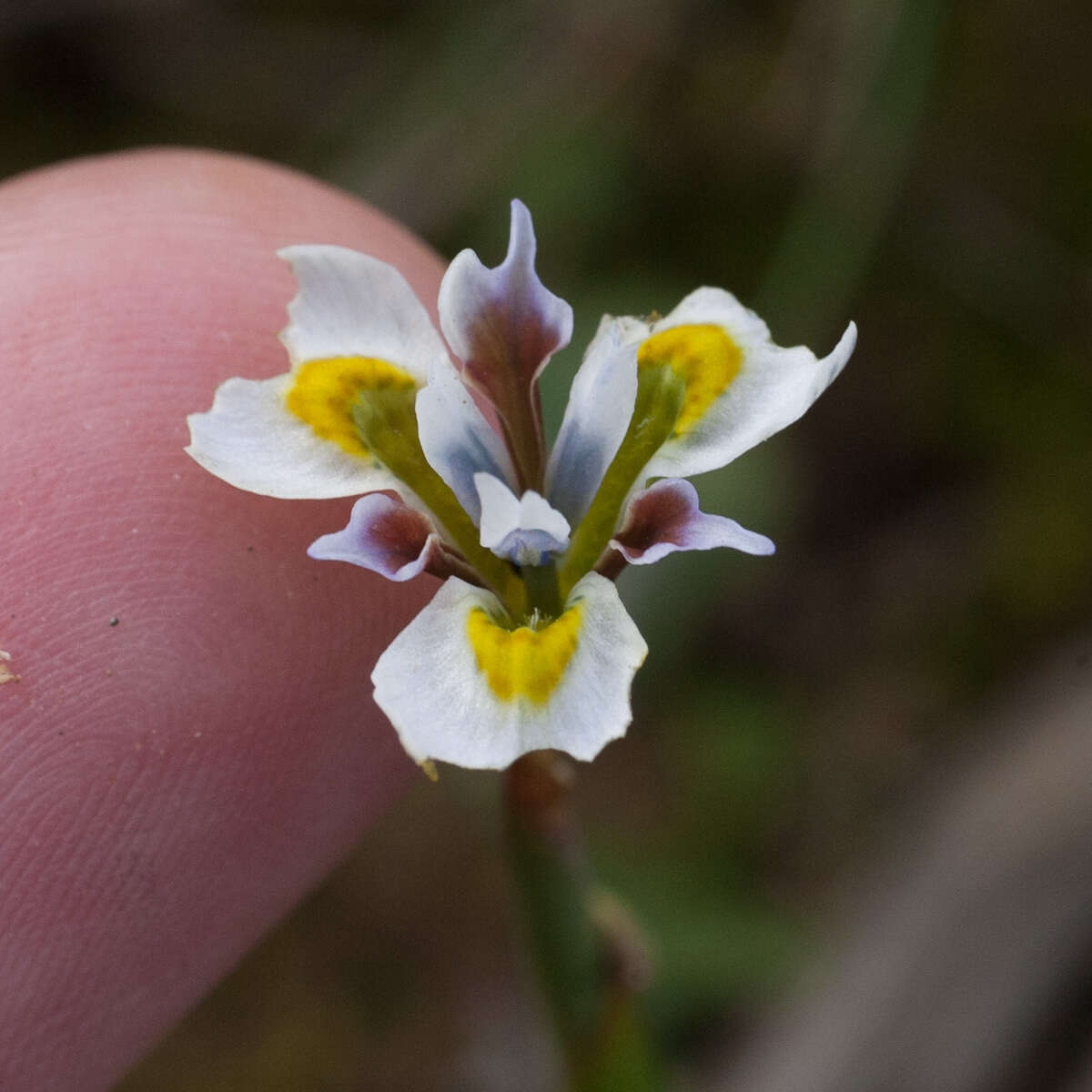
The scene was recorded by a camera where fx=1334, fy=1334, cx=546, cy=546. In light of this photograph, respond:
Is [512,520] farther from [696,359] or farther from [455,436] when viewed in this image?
[696,359]

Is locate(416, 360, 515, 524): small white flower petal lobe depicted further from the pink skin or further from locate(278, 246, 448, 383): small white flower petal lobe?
the pink skin

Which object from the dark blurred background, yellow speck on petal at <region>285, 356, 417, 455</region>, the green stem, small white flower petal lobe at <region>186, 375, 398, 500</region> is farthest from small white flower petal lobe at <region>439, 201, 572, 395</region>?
the dark blurred background

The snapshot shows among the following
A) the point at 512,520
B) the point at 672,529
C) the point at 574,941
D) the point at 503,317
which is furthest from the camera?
the point at 574,941

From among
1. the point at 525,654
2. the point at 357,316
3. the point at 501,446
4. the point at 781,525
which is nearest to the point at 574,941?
the point at 525,654

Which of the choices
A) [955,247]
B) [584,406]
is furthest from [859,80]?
[584,406]

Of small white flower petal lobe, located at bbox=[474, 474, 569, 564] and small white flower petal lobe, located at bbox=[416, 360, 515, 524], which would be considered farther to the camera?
small white flower petal lobe, located at bbox=[416, 360, 515, 524]

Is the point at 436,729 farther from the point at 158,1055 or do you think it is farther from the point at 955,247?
the point at 955,247

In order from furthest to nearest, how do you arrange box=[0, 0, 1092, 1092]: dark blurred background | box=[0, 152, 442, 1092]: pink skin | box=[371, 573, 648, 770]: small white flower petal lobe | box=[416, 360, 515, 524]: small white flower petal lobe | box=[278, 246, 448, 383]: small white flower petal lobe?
box=[0, 0, 1092, 1092]: dark blurred background → box=[0, 152, 442, 1092]: pink skin → box=[278, 246, 448, 383]: small white flower petal lobe → box=[416, 360, 515, 524]: small white flower petal lobe → box=[371, 573, 648, 770]: small white flower petal lobe
